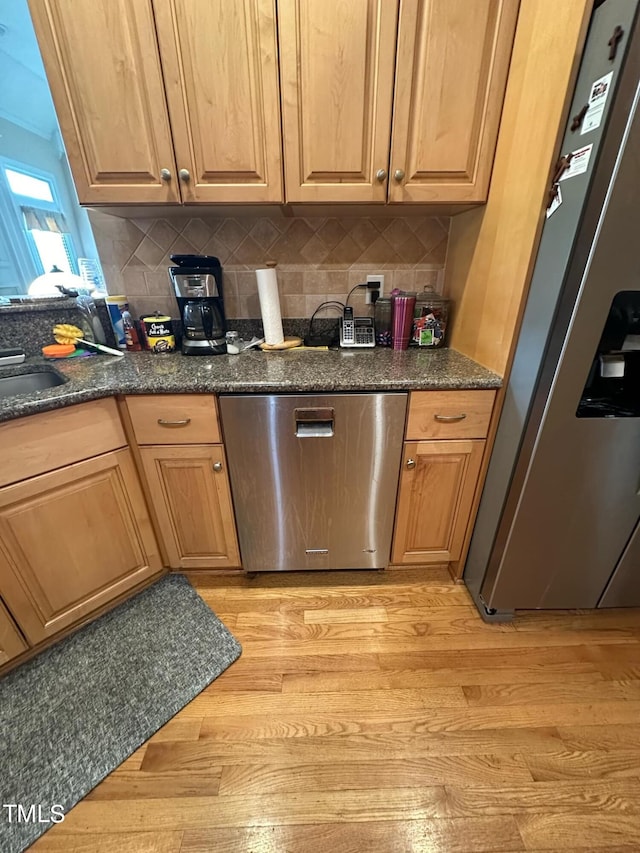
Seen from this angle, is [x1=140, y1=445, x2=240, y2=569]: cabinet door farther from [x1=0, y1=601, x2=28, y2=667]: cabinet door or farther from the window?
the window

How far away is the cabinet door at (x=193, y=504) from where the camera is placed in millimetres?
1273

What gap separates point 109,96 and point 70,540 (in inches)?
57.7

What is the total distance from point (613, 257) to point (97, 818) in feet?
6.33

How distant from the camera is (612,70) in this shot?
74cm

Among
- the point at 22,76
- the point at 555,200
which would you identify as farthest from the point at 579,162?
the point at 22,76

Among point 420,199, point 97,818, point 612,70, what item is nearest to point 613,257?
point 612,70

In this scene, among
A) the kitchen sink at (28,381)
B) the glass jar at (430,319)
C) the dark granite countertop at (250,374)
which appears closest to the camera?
the dark granite countertop at (250,374)

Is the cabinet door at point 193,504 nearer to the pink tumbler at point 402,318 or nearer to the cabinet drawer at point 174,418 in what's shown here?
the cabinet drawer at point 174,418

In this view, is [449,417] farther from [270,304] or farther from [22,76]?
[22,76]

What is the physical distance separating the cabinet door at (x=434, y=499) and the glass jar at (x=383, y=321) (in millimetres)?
565

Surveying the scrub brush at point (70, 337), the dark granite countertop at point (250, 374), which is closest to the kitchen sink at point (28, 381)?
the dark granite countertop at point (250, 374)

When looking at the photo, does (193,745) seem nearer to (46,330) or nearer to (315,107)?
(46,330)

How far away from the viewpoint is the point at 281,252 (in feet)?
5.21

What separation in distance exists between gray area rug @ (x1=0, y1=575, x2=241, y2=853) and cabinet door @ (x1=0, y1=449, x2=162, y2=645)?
0.12 meters
